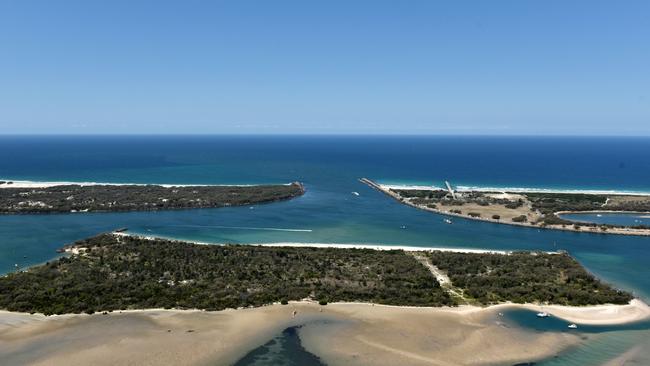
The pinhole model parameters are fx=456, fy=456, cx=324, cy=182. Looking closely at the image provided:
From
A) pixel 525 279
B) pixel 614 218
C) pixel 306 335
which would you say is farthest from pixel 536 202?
pixel 306 335

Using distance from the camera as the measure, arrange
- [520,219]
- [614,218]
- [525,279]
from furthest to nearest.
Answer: [614,218] < [520,219] < [525,279]

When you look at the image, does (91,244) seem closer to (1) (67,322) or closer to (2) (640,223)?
(1) (67,322)

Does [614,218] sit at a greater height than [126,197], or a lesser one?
greater

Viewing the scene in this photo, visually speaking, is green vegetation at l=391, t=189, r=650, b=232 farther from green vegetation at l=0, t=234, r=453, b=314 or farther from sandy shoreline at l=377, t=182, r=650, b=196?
green vegetation at l=0, t=234, r=453, b=314

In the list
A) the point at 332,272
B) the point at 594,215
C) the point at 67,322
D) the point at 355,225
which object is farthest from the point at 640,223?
the point at 67,322

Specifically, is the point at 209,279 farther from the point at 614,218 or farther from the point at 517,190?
the point at 517,190

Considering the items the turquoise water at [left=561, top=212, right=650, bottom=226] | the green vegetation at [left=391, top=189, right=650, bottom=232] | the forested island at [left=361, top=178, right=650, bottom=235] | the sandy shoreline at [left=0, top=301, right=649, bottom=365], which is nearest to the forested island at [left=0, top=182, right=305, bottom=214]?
the forested island at [left=361, top=178, right=650, bottom=235]
